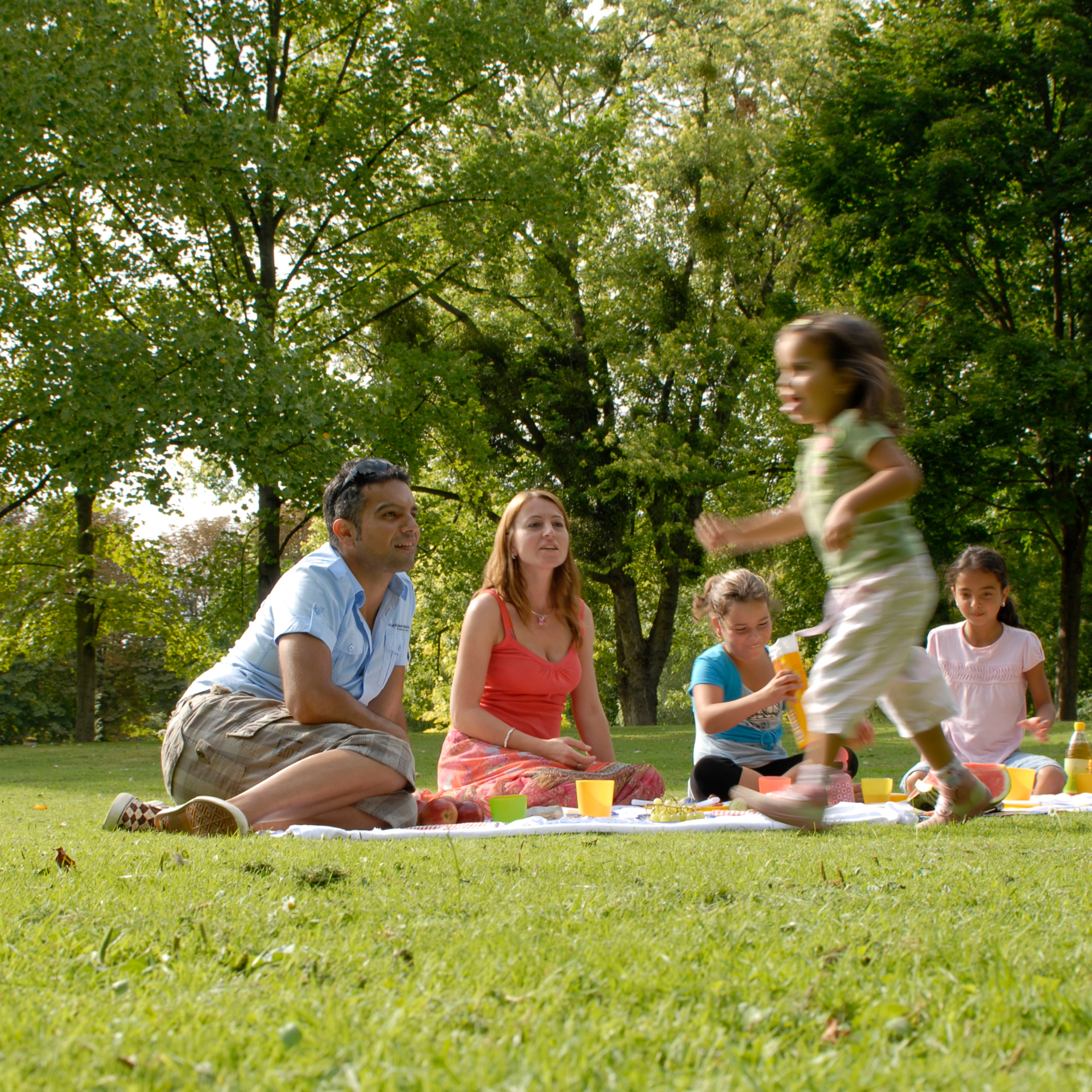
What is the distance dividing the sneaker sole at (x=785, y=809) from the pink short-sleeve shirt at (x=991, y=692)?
115 inches

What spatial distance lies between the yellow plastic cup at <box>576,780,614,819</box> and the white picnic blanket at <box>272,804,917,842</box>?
0.16 feet

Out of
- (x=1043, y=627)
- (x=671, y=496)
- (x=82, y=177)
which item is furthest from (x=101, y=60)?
(x=1043, y=627)

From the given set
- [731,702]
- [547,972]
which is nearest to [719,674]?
[731,702]

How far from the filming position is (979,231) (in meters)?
20.1

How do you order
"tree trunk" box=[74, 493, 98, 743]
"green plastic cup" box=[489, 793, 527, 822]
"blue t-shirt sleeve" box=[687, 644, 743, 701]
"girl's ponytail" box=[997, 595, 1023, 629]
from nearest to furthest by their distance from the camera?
"green plastic cup" box=[489, 793, 527, 822] → "blue t-shirt sleeve" box=[687, 644, 743, 701] → "girl's ponytail" box=[997, 595, 1023, 629] → "tree trunk" box=[74, 493, 98, 743]

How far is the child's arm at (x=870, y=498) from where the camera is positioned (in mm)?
3613

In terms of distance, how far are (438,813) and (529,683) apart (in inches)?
47.1

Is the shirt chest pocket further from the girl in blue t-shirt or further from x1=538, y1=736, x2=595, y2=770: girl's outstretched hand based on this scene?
the girl in blue t-shirt

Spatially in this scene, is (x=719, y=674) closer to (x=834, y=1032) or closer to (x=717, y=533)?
(x=717, y=533)

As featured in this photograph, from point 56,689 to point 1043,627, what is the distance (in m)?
30.2

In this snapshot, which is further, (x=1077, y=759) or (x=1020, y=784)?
(x=1077, y=759)

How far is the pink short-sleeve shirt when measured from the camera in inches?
253

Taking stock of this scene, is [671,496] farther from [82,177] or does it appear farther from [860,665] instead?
[860,665]

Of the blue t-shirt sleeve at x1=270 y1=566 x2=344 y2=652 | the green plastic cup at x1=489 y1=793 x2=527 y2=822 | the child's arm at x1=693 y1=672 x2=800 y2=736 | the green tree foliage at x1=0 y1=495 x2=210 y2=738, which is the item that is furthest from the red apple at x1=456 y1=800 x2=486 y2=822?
the green tree foliage at x1=0 y1=495 x2=210 y2=738
